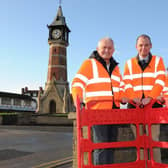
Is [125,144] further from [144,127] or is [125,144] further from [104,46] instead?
[104,46]

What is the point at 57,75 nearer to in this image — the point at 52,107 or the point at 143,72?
the point at 52,107

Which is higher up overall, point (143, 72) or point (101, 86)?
point (143, 72)

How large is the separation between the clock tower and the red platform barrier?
33.4 m

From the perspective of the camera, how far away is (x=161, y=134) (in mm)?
2943

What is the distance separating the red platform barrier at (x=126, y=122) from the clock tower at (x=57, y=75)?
3335 cm

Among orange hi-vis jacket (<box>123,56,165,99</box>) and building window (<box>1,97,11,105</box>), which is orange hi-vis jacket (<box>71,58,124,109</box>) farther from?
building window (<box>1,97,11,105</box>)

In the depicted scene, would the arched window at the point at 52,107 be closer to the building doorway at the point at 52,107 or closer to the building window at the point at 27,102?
the building doorway at the point at 52,107

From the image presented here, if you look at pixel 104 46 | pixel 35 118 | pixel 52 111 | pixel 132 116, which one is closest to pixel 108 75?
pixel 104 46

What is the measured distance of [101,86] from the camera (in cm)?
314

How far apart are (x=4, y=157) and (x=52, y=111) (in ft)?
102

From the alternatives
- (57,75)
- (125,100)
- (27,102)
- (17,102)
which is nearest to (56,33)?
(57,75)

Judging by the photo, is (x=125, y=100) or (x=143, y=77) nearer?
(x=125, y=100)

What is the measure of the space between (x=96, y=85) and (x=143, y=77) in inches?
31.3

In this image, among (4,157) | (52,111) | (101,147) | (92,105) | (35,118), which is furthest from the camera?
(52,111)
